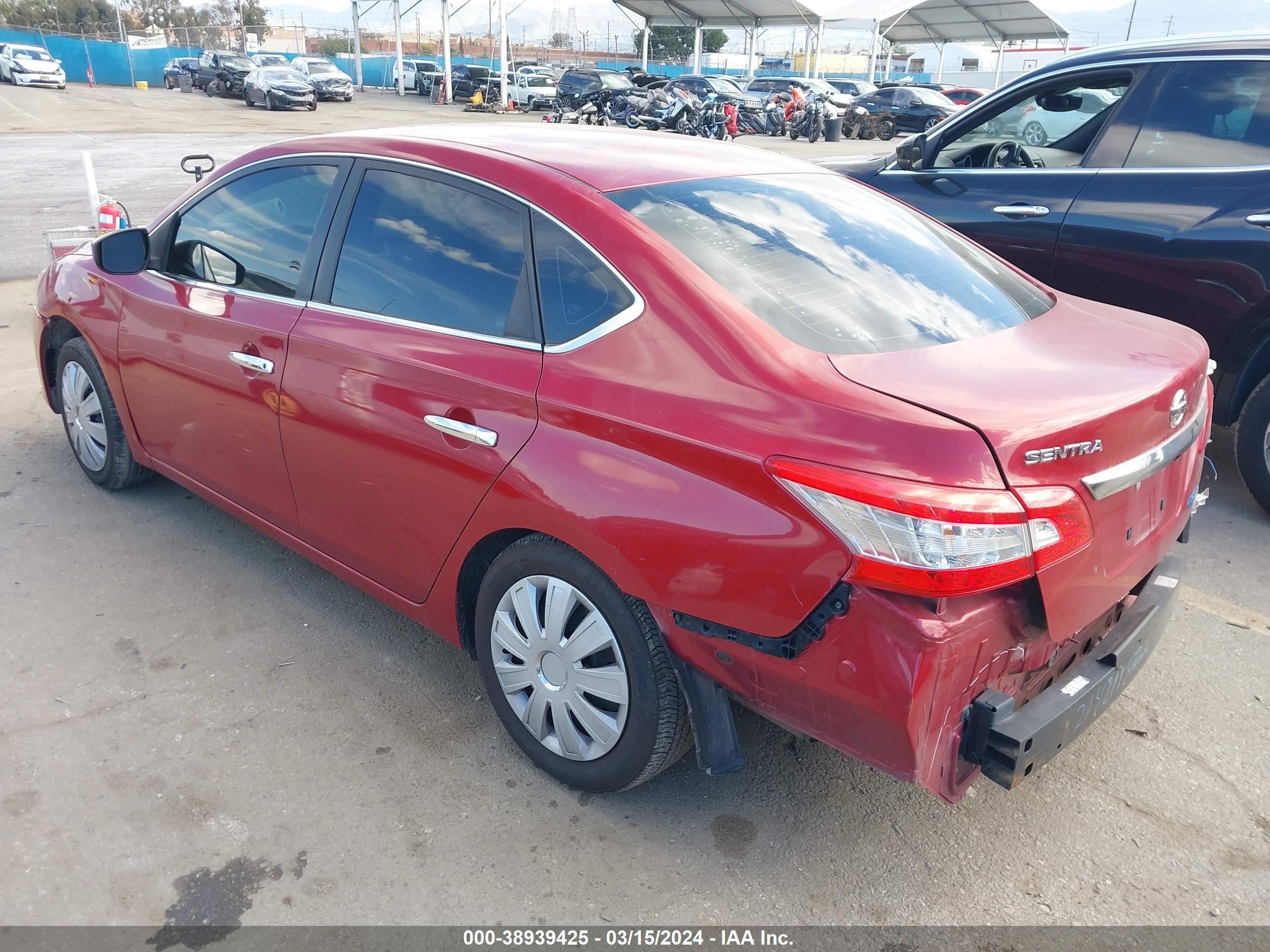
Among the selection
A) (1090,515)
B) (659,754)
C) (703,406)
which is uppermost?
(703,406)

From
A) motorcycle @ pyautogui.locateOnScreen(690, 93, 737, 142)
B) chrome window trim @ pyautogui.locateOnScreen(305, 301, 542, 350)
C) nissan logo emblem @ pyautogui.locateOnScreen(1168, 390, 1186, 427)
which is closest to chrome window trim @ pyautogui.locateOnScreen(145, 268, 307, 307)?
chrome window trim @ pyautogui.locateOnScreen(305, 301, 542, 350)

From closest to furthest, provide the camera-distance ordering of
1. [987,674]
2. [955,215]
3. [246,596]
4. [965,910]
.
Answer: [987,674]
[965,910]
[246,596]
[955,215]

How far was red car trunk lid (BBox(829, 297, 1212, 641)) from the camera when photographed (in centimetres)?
210

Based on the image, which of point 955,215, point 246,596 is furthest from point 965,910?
point 955,215

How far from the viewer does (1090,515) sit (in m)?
2.19

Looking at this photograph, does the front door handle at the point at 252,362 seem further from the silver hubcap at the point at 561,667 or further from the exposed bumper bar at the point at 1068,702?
the exposed bumper bar at the point at 1068,702

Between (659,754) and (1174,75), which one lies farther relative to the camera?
(1174,75)

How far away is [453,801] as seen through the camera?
273 cm

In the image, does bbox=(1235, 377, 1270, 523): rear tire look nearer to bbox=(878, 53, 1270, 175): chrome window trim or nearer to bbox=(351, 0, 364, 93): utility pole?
bbox=(878, 53, 1270, 175): chrome window trim

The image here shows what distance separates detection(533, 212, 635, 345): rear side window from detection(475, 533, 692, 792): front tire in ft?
1.84

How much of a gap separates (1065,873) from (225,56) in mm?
45191

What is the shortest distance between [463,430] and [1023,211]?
140 inches

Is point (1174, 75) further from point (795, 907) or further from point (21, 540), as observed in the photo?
point (21, 540)

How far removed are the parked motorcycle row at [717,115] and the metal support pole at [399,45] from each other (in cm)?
1703
